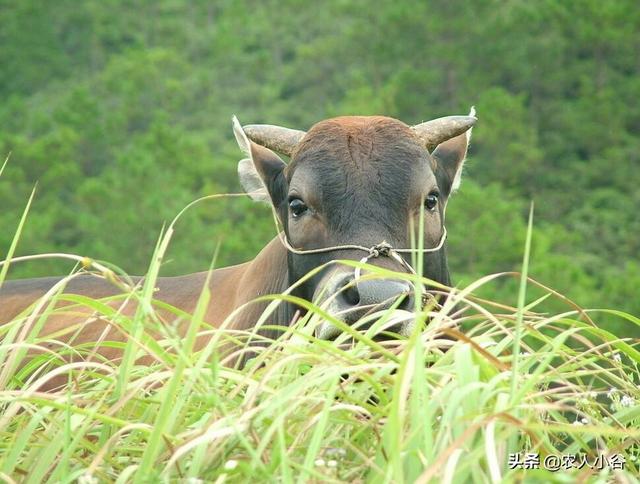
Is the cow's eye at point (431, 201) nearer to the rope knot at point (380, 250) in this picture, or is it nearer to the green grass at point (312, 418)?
the rope knot at point (380, 250)

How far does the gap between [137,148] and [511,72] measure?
11019 mm

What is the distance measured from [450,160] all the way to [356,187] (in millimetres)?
973

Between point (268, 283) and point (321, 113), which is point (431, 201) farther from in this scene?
point (321, 113)

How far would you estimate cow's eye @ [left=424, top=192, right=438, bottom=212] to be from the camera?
5.30 m

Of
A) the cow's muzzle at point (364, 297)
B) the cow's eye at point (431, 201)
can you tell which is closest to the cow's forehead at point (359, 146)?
the cow's eye at point (431, 201)

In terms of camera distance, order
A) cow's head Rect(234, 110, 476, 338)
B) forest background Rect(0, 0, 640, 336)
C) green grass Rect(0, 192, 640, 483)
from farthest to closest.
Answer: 1. forest background Rect(0, 0, 640, 336)
2. cow's head Rect(234, 110, 476, 338)
3. green grass Rect(0, 192, 640, 483)

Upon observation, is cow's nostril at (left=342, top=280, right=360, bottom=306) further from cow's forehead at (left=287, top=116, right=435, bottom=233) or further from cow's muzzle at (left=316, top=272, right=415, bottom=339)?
cow's forehead at (left=287, top=116, right=435, bottom=233)

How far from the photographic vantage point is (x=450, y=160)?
5.90m

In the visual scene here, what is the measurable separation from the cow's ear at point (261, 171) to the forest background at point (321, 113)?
476 inches

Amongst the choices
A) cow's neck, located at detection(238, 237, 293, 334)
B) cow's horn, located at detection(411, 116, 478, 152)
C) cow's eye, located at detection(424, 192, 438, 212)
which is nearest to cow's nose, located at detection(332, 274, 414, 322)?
cow's eye, located at detection(424, 192, 438, 212)

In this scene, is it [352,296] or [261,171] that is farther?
[261,171]

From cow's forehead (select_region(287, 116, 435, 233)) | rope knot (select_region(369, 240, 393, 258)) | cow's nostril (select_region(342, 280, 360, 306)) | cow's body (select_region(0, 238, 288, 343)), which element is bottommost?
cow's body (select_region(0, 238, 288, 343))

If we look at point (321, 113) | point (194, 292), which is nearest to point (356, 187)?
point (194, 292)

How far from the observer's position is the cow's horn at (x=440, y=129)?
5805 millimetres
